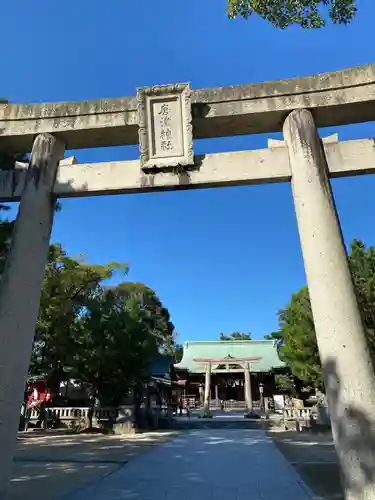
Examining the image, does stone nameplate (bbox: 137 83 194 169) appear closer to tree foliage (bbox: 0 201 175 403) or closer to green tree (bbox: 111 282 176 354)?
tree foliage (bbox: 0 201 175 403)

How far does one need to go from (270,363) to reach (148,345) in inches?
711

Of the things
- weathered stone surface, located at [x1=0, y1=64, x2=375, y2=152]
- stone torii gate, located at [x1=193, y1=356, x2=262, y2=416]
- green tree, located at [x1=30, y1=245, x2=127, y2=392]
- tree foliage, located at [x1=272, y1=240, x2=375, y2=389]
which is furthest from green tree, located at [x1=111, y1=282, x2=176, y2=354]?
weathered stone surface, located at [x1=0, y1=64, x2=375, y2=152]

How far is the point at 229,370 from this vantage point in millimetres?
31641

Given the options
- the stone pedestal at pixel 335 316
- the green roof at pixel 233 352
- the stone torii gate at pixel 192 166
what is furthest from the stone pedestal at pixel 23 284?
the green roof at pixel 233 352

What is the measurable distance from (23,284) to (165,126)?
290 cm

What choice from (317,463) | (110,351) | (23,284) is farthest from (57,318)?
(23,284)

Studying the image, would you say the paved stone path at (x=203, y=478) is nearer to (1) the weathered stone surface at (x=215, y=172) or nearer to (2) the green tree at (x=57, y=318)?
(1) the weathered stone surface at (x=215, y=172)

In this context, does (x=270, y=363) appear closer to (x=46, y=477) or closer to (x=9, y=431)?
(x=46, y=477)

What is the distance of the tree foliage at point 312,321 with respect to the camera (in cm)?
1114

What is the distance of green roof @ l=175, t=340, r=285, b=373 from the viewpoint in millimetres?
32688

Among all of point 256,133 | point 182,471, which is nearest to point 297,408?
point 182,471

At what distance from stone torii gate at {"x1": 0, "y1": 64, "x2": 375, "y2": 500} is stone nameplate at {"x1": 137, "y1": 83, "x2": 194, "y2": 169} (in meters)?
0.01

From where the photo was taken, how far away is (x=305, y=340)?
1455 cm

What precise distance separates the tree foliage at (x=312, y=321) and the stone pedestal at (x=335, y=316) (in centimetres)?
378
